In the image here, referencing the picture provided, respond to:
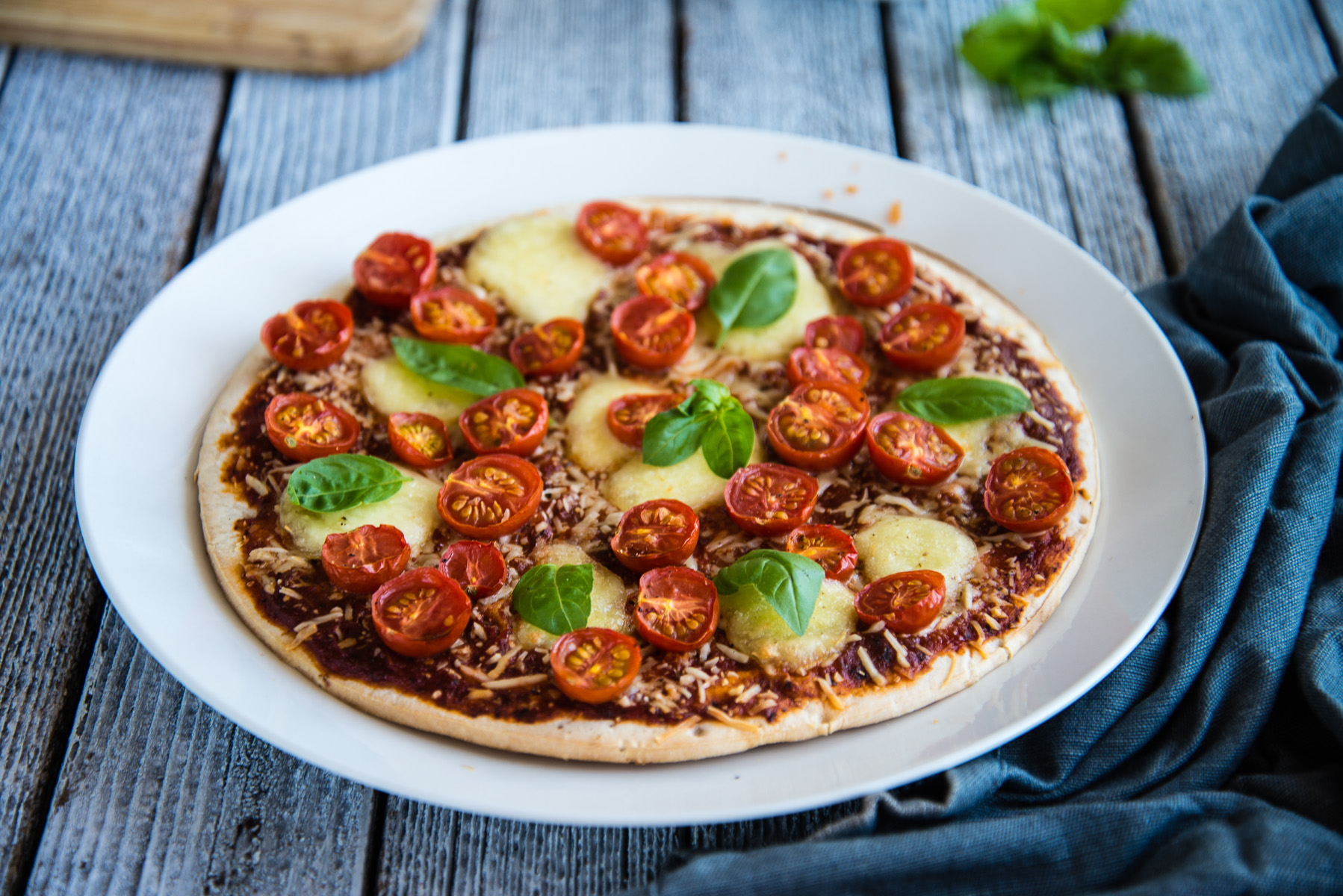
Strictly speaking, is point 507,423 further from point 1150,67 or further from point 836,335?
point 1150,67

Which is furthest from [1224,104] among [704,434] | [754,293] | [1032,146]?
[704,434]

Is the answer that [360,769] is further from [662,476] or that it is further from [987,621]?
[987,621]

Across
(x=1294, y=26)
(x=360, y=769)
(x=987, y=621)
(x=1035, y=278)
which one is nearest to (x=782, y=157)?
(x=1035, y=278)

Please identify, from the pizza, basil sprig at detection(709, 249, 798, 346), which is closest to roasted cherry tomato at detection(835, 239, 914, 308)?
the pizza

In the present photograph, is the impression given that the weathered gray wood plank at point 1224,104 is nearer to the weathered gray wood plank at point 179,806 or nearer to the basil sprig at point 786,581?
the basil sprig at point 786,581

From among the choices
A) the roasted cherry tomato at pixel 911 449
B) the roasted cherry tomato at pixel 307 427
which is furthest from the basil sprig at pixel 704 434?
the roasted cherry tomato at pixel 307 427

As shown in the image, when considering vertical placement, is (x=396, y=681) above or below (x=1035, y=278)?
below

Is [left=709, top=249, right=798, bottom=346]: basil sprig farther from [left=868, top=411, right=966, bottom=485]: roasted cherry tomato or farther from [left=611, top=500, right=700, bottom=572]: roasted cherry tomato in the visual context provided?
[left=611, top=500, right=700, bottom=572]: roasted cherry tomato
